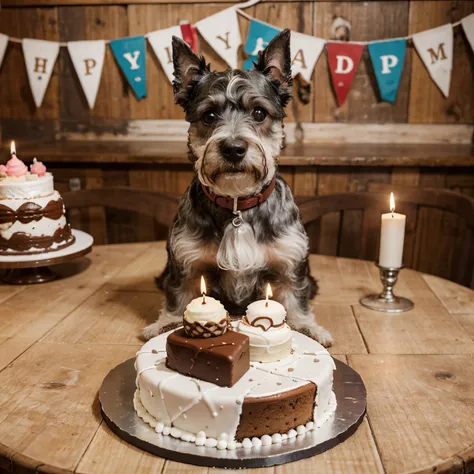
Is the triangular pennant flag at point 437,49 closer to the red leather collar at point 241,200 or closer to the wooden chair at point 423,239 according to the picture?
the wooden chair at point 423,239

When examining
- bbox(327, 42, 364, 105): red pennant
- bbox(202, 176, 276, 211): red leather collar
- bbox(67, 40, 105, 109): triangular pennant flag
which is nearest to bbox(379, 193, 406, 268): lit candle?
bbox(202, 176, 276, 211): red leather collar

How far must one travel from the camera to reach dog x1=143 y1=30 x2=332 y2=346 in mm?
1790

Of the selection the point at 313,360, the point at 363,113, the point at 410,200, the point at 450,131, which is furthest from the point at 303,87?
the point at 313,360

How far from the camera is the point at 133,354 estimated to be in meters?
1.65

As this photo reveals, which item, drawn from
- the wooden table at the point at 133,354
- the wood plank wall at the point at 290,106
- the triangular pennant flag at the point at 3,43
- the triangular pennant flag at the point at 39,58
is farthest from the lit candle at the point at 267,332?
the triangular pennant flag at the point at 3,43

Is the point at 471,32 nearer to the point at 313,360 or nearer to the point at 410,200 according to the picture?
the point at 410,200

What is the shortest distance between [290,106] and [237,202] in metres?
2.09

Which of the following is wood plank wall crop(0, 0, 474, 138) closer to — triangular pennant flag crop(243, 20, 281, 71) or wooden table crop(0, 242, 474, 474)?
triangular pennant flag crop(243, 20, 281, 71)

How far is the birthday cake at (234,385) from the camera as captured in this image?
116 cm

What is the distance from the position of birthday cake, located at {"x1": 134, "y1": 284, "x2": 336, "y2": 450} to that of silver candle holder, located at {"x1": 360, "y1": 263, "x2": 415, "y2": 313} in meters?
0.78

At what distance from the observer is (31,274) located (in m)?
2.28

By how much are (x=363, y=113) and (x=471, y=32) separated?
0.78 m

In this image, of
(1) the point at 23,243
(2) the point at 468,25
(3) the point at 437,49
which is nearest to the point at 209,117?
(1) the point at 23,243

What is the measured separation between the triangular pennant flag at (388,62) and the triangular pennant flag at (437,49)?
10 centimetres
